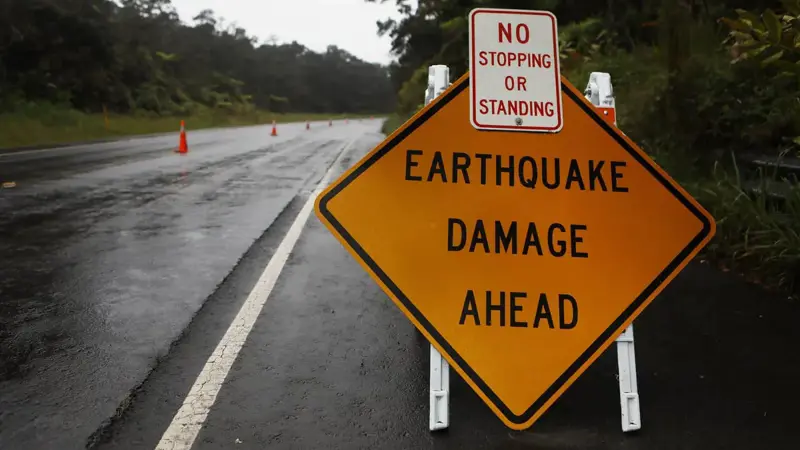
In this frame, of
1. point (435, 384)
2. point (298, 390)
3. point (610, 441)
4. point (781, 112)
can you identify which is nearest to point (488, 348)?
point (435, 384)

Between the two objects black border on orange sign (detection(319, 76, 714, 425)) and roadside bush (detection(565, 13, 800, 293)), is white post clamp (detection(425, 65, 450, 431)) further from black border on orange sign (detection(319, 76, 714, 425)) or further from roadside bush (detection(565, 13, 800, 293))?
roadside bush (detection(565, 13, 800, 293))

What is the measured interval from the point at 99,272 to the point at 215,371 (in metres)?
2.71

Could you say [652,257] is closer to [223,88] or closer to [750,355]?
[750,355]

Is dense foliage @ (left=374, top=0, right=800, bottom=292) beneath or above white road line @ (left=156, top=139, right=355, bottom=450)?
above

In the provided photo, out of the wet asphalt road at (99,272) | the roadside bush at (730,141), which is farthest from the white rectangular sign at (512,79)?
the roadside bush at (730,141)

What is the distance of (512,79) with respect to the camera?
3303 mm

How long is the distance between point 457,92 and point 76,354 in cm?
270

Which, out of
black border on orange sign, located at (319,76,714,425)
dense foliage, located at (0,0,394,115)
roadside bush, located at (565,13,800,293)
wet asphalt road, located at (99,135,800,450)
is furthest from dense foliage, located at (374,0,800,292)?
dense foliage, located at (0,0,394,115)

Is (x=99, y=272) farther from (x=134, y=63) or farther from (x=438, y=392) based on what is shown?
(x=134, y=63)

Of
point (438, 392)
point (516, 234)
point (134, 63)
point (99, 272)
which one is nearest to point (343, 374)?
point (438, 392)

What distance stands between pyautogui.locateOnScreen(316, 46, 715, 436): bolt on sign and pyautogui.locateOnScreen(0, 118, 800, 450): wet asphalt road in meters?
0.46

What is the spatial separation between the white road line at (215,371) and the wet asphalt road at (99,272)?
330mm

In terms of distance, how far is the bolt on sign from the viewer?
10.5 feet

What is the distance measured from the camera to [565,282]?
3270 millimetres
